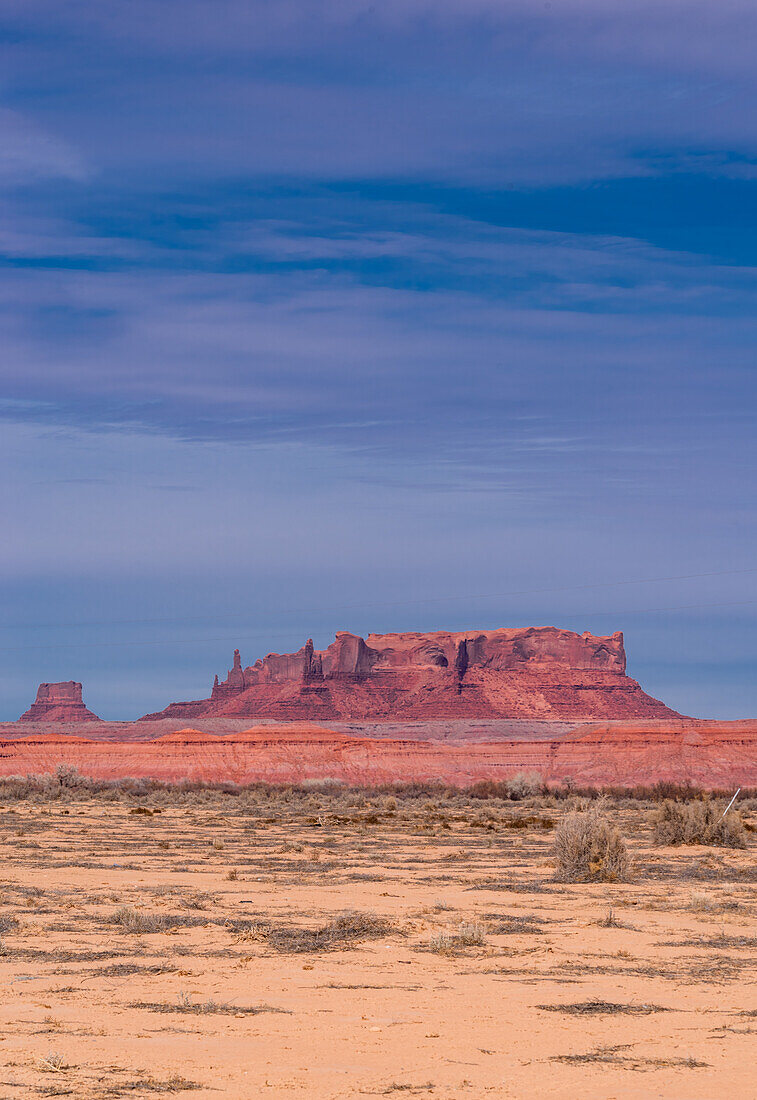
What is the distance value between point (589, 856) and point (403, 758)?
66.2 m

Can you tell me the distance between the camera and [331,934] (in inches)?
592

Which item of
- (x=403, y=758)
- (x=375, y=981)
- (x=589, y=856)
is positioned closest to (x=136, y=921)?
(x=375, y=981)

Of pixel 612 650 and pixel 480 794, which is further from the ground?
pixel 612 650

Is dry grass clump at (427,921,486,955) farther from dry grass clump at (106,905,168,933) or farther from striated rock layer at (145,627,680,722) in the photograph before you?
striated rock layer at (145,627,680,722)

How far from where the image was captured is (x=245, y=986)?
1191 cm

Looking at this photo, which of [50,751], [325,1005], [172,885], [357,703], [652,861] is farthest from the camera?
[357,703]

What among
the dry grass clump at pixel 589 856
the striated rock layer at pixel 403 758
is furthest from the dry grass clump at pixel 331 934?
the striated rock layer at pixel 403 758

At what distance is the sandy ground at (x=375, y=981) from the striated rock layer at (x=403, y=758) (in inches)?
2131

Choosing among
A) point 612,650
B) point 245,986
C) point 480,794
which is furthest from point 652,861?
point 612,650

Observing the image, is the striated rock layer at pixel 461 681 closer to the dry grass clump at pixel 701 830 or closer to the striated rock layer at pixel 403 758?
the striated rock layer at pixel 403 758

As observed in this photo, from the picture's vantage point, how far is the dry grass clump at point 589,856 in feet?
72.8

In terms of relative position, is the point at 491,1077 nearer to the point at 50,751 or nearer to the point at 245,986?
the point at 245,986

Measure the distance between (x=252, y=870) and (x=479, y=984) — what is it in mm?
12341

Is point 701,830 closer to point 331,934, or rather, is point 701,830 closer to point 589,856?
point 589,856
